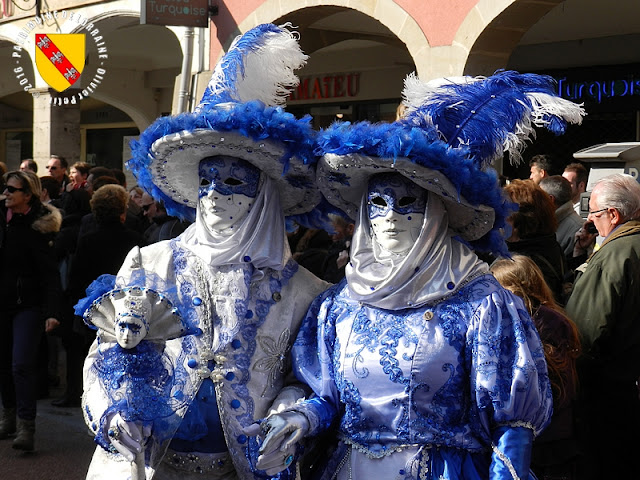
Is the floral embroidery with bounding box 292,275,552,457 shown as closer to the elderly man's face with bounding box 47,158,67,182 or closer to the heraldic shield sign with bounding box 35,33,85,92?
the elderly man's face with bounding box 47,158,67,182

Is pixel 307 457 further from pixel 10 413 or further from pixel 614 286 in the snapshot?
pixel 10 413

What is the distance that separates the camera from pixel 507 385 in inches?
116

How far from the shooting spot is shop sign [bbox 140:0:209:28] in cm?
1085

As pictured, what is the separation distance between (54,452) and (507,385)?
14.6ft

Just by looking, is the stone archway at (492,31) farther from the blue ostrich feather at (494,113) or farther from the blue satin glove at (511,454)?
the blue satin glove at (511,454)

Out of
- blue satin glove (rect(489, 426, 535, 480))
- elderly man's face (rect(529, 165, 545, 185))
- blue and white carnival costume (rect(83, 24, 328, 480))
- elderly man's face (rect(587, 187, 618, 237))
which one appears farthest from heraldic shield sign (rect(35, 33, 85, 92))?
blue satin glove (rect(489, 426, 535, 480))

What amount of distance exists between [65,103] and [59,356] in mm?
5411

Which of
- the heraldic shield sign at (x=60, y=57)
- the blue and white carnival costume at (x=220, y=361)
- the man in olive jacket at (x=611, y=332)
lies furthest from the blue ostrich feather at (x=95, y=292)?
the heraldic shield sign at (x=60, y=57)

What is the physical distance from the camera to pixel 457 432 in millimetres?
3033

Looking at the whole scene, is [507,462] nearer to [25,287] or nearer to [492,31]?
[25,287]

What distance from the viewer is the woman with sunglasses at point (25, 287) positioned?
6535 mm

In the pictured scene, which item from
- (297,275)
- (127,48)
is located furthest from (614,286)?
(127,48)

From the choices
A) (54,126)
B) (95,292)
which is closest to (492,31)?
(95,292)

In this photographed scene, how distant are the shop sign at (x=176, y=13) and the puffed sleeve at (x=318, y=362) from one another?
8048 mm
